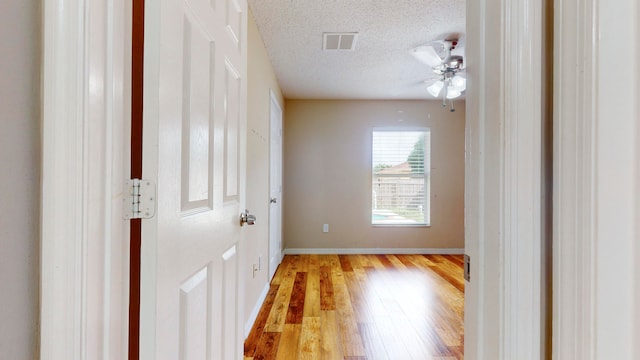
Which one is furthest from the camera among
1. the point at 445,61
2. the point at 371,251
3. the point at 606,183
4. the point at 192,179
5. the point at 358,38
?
the point at 371,251

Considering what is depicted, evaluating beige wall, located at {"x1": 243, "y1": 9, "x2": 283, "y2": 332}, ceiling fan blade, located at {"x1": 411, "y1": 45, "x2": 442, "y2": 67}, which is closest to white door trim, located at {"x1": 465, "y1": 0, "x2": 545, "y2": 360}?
beige wall, located at {"x1": 243, "y1": 9, "x2": 283, "y2": 332}

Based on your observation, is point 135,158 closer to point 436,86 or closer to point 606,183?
point 606,183

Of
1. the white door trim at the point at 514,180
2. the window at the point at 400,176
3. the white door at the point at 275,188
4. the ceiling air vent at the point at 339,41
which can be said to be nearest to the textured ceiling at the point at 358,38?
the ceiling air vent at the point at 339,41

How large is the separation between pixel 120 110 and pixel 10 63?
17cm

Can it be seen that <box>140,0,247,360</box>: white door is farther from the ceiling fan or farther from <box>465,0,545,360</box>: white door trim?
the ceiling fan

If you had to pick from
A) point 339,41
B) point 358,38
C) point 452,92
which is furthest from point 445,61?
point 339,41

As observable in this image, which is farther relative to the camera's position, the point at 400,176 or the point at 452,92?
the point at 400,176

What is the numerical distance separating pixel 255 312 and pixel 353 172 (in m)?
2.64

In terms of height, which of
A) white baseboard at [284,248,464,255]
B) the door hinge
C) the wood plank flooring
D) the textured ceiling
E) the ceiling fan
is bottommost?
Result: the wood plank flooring

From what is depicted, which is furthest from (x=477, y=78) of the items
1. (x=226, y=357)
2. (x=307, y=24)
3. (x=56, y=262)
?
(x=307, y=24)

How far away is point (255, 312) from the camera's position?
237 cm

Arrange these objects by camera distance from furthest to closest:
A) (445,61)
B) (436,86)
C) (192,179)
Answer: (436,86) → (445,61) → (192,179)

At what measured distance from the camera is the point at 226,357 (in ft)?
3.69

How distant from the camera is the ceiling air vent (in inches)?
101
